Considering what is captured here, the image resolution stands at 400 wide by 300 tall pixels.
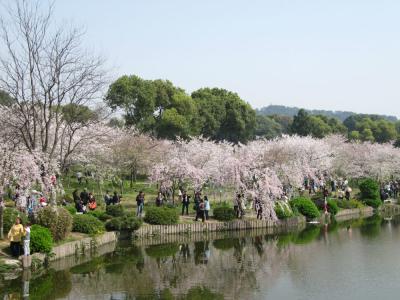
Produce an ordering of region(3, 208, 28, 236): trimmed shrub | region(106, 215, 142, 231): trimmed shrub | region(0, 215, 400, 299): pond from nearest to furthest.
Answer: region(0, 215, 400, 299): pond
region(3, 208, 28, 236): trimmed shrub
region(106, 215, 142, 231): trimmed shrub

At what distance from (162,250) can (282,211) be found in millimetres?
10661

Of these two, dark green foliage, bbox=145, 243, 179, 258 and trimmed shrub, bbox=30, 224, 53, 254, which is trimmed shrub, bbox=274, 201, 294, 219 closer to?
dark green foliage, bbox=145, 243, 179, 258

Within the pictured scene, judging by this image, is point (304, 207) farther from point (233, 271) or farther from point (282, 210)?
point (233, 271)

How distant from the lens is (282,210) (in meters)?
35.3

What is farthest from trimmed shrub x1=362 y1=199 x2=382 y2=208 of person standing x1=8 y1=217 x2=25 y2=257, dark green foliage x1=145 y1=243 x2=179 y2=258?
person standing x1=8 y1=217 x2=25 y2=257

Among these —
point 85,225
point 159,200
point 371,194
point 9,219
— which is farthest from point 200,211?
point 371,194

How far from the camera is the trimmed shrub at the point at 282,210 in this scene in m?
35.3

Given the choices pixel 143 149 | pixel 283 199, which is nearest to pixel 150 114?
pixel 143 149

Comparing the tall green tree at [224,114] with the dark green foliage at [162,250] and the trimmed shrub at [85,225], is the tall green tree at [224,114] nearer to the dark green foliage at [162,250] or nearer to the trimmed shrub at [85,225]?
the dark green foliage at [162,250]

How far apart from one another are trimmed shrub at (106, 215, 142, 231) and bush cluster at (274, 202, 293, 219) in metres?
9.97

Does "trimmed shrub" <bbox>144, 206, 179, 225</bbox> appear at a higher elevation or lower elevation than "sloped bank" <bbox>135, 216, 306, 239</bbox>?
higher

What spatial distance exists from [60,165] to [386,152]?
39332 mm

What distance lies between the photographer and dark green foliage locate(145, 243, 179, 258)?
2650cm

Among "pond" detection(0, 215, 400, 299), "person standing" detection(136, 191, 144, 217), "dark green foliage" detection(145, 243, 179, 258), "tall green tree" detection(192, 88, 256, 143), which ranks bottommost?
"pond" detection(0, 215, 400, 299)
